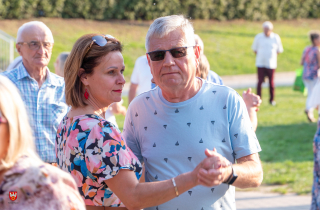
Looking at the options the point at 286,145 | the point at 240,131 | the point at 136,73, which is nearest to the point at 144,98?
the point at 240,131

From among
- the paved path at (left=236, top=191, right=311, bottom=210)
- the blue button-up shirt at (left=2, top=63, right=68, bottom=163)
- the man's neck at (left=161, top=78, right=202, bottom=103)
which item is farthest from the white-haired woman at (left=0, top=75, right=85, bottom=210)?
the paved path at (left=236, top=191, right=311, bottom=210)

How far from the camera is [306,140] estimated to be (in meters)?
8.72

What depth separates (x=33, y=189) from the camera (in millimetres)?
1548

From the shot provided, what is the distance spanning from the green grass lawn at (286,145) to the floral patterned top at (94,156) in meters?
4.66

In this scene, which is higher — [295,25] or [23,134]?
[23,134]

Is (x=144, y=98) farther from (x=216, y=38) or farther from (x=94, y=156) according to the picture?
(x=216, y=38)

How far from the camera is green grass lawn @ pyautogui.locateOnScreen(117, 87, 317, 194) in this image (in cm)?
664

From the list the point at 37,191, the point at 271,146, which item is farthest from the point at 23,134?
the point at 271,146

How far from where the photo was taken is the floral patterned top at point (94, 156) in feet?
6.84

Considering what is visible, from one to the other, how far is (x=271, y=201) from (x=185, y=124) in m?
3.93

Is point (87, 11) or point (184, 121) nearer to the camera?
point (184, 121)

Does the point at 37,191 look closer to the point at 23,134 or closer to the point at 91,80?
the point at 23,134

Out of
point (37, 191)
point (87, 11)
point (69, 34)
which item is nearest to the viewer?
point (37, 191)

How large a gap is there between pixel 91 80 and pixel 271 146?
6.68 meters
